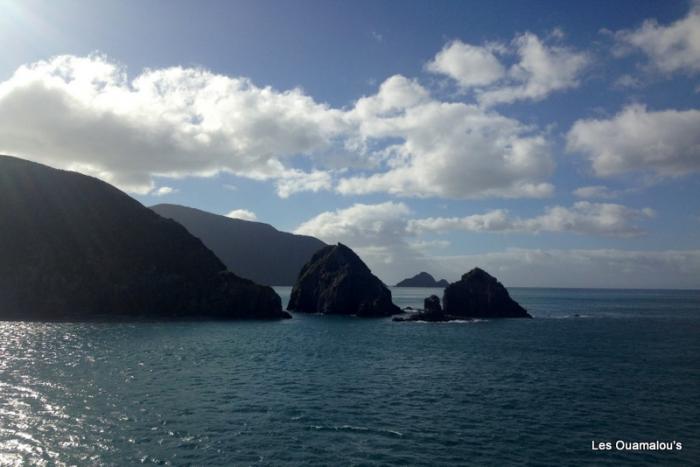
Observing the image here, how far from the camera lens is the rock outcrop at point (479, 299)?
167 metres

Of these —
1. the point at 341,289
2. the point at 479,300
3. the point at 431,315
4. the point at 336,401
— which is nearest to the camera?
the point at 336,401

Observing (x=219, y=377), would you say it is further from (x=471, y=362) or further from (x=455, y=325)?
(x=455, y=325)

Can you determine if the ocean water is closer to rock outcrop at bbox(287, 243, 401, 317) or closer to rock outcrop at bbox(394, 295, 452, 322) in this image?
rock outcrop at bbox(394, 295, 452, 322)

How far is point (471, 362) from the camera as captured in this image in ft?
242

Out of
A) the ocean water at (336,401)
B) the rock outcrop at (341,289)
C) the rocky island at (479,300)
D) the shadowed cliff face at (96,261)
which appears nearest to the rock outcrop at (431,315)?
the rocky island at (479,300)

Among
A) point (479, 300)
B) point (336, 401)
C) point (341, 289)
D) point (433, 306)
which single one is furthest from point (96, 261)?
point (479, 300)

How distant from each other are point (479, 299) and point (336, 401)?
426 feet

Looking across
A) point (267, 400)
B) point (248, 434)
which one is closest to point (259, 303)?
point (267, 400)

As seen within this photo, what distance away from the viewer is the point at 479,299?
6654 inches

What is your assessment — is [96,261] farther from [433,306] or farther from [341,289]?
[433,306]

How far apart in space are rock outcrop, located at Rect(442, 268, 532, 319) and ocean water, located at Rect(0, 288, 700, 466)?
237ft

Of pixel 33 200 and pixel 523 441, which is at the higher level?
pixel 33 200

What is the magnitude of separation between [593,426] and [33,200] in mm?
171889

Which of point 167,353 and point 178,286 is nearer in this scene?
point 167,353
